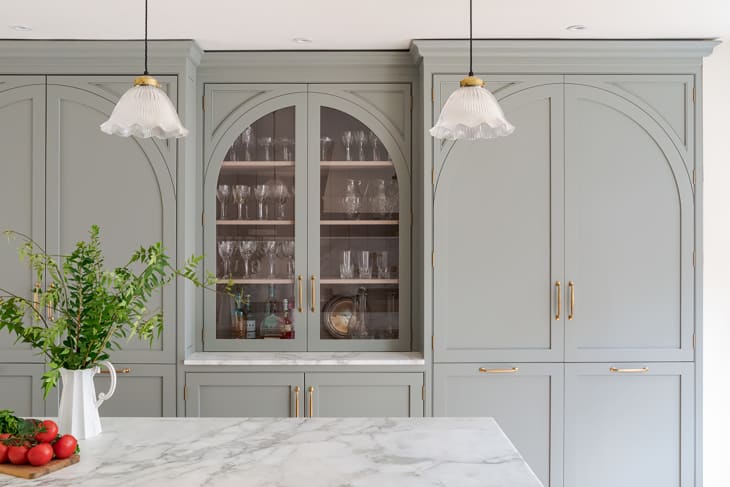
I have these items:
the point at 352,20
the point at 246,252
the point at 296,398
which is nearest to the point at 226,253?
the point at 246,252

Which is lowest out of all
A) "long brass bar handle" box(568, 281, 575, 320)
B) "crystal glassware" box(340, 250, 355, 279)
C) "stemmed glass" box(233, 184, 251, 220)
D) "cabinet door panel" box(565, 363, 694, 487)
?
"cabinet door panel" box(565, 363, 694, 487)

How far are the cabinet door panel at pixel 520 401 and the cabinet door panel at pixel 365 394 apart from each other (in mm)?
123

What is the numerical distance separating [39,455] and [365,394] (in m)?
1.78

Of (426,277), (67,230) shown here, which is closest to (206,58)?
(67,230)

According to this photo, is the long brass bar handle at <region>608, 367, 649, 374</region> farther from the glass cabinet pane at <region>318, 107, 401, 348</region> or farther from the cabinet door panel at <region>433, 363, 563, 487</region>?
the glass cabinet pane at <region>318, 107, 401, 348</region>

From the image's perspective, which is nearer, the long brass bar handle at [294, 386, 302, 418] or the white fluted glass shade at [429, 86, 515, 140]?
the white fluted glass shade at [429, 86, 515, 140]

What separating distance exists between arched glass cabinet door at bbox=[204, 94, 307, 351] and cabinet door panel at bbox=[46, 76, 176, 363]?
0.87ft

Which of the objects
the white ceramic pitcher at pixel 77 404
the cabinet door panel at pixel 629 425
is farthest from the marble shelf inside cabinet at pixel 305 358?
the white ceramic pitcher at pixel 77 404

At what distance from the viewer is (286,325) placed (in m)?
3.45

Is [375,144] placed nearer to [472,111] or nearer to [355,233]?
[355,233]

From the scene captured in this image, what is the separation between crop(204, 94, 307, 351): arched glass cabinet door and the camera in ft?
11.3

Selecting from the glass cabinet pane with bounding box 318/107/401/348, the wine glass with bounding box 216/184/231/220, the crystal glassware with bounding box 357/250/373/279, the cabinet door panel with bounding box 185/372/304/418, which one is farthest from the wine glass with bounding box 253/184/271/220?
the cabinet door panel with bounding box 185/372/304/418

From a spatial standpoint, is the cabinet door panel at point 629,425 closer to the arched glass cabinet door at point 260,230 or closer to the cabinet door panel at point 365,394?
the cabinet door panel at point 365,394

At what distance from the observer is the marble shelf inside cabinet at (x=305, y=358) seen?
126 inches
